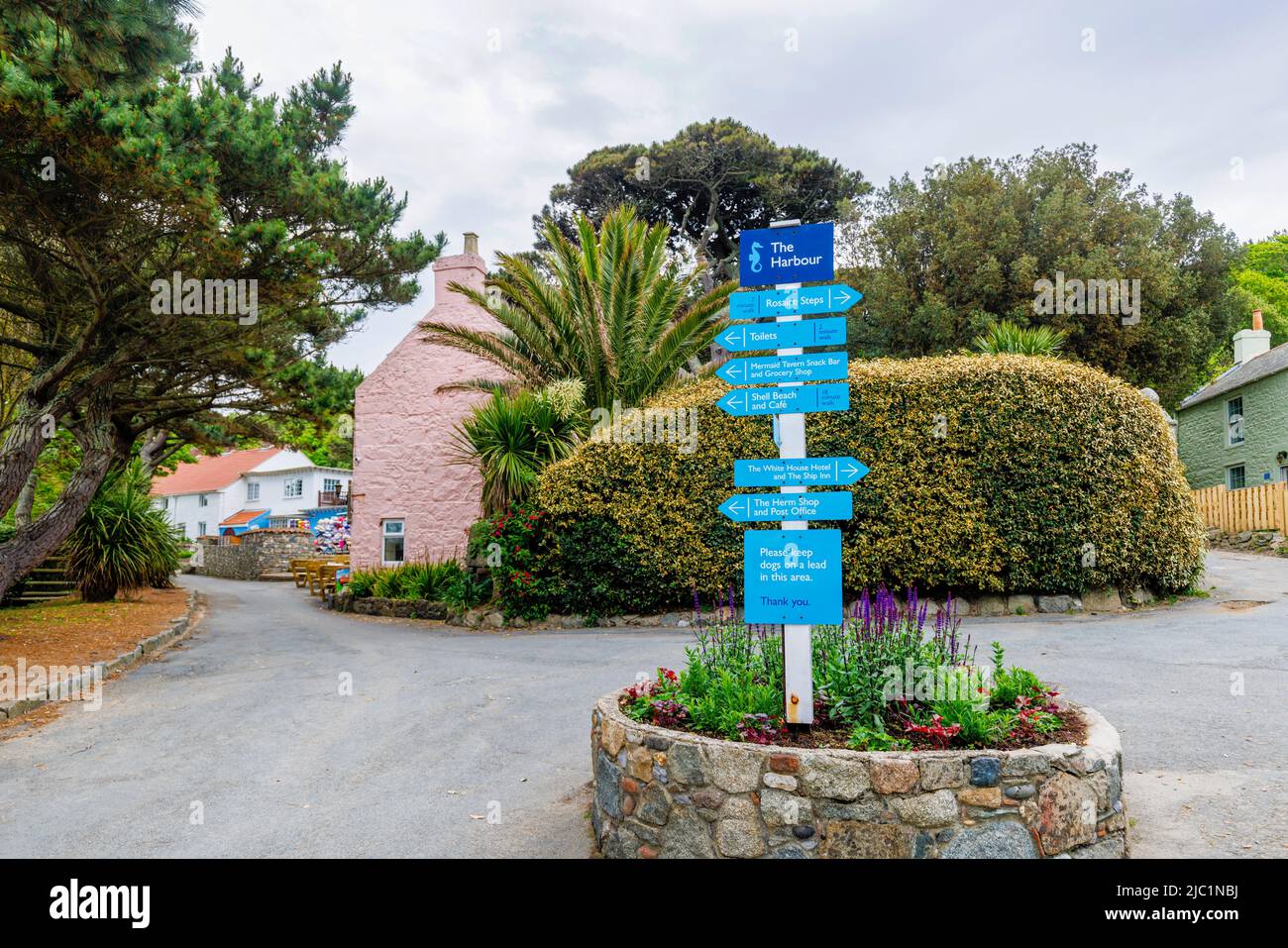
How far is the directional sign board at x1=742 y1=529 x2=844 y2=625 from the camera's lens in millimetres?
4535

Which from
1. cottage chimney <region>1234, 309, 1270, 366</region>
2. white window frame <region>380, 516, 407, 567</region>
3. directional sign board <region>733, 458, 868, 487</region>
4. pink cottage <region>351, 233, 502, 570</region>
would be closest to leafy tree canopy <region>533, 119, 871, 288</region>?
pink cottage <region>351, 233, 502, 570</region>

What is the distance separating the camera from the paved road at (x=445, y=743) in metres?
4.64

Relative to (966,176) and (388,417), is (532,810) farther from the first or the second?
(966,176)

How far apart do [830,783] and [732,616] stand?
7.15 feet

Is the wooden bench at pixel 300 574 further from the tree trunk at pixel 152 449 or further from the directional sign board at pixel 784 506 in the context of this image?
the directional sign board at pixel 784 506

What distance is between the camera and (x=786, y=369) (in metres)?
4.73

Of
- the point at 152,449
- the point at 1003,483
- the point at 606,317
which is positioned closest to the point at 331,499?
the point at 152,449

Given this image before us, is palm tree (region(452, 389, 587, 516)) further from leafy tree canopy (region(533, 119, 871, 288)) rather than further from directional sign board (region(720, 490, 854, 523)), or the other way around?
leafy tree canopy (region(533, 119, 871, 288))

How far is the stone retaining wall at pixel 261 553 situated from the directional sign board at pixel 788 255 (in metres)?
31.0

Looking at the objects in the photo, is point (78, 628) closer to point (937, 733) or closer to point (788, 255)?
point (788, 255)

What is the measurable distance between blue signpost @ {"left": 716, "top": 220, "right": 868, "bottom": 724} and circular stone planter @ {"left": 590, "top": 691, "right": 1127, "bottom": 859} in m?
0.61

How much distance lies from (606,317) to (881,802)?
11826 millimetres

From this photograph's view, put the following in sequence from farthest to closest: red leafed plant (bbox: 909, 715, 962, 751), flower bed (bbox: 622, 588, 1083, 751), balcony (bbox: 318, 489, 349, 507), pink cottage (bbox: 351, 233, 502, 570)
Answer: balcony (bbox: 318, 489, 349, 507)
pink cottage (bbox: 351, 233, 502, 570)
flower bed (bbox: 622, 588, 1083, 751)
red leafed plant (bbox: 909, 715, 962, 751)
